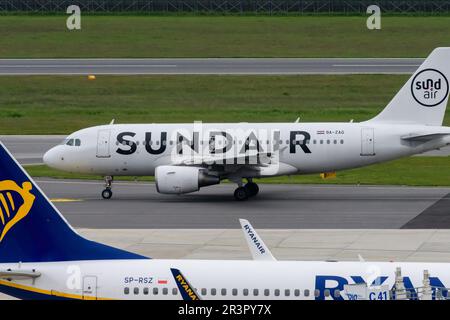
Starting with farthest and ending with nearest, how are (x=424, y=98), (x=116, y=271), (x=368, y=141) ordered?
(x=424, y=98)
(x=368, y=141)
(x=116, y=271)

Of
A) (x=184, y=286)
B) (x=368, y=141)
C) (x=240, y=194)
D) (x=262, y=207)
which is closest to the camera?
(x=184, y=286)

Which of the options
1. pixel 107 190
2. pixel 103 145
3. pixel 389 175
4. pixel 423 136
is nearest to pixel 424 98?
pixel 423 136

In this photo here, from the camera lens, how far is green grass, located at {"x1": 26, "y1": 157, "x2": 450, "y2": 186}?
5419cm

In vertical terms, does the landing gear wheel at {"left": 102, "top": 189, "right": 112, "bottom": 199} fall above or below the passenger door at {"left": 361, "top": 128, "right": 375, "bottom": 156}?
below

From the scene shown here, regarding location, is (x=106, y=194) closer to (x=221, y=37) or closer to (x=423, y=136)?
(x=423, y=136)

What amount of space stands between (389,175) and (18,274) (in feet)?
119

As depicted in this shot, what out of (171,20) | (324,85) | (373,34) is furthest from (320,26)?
(324,85)

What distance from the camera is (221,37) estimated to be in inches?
4732

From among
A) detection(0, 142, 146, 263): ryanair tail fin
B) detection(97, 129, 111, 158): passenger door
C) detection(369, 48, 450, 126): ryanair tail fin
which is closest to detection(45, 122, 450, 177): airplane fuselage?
detection(97, 129, 111, 158): passenger door

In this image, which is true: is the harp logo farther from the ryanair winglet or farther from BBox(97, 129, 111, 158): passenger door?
BBox(97, 129, 111, 158): passenger door

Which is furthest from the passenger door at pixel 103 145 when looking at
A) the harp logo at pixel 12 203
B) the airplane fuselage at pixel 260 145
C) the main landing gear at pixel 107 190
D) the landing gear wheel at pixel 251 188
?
the harp logo at pixel 12 203

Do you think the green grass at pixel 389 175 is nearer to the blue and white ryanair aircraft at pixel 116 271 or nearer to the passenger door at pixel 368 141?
the passenger door at pixel 368 141

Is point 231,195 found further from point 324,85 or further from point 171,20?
point 171,20

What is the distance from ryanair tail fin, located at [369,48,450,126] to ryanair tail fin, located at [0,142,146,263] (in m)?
29.1
